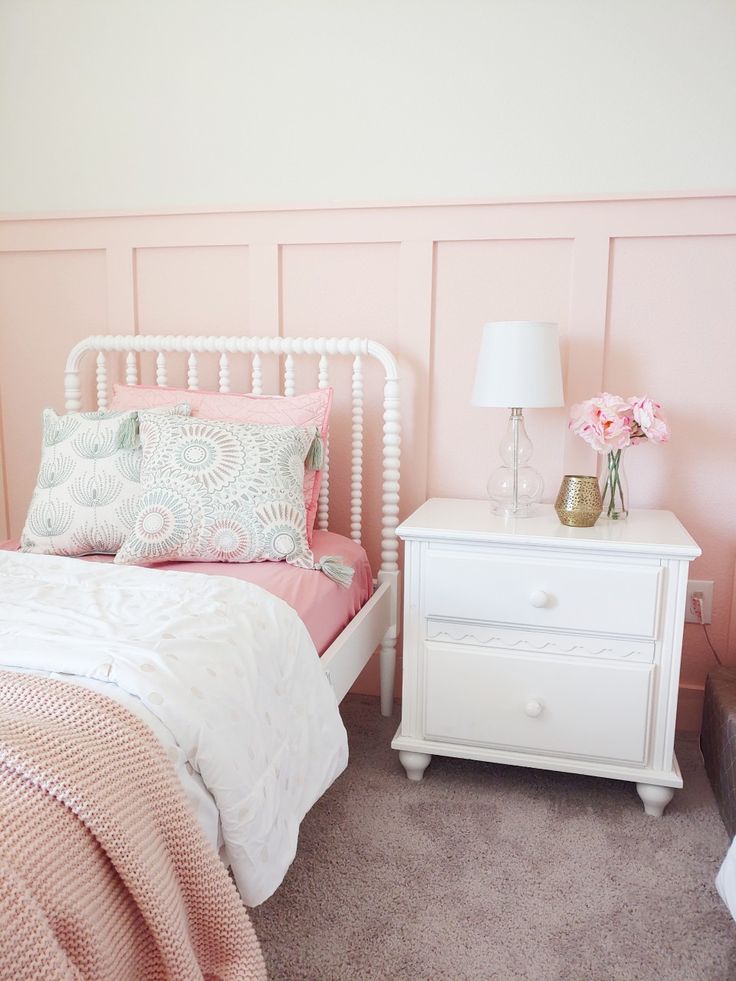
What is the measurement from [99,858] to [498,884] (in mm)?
936

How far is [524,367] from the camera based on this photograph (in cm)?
185

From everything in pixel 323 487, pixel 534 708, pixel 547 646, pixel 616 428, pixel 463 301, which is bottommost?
pixel 534 708

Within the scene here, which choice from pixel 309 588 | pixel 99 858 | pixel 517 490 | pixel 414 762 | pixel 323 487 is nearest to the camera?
pixel 99 858

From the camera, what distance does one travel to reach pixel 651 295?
Answer: 6.63 ft

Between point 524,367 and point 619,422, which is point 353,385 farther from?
point 619,422

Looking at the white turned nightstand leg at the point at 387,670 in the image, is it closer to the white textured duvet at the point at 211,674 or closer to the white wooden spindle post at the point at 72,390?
the white textured duvet at the point at 211,674

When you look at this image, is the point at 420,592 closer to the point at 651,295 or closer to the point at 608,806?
the point at 608,806

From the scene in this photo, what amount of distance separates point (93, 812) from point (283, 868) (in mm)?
483

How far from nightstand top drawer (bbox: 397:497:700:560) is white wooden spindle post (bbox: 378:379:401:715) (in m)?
0.13

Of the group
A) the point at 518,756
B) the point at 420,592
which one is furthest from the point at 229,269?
the point at 518,756

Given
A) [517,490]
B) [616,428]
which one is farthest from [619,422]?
[517,490]

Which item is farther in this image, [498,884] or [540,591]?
[540,591]

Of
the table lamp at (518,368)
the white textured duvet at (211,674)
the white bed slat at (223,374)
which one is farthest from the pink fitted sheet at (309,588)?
the white bed slat at (223,374)

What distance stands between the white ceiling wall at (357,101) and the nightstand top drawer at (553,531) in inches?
33.4
